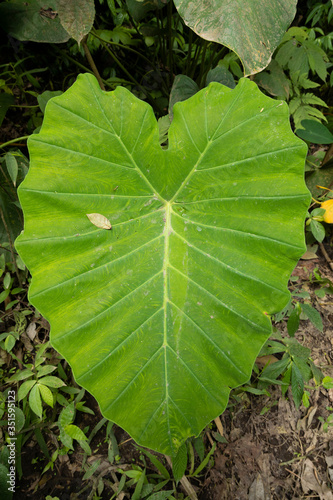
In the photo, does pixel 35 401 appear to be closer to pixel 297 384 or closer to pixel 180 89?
pixel 297 384

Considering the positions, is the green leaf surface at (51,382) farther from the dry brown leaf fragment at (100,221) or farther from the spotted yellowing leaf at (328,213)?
the spotted yellowing leaf at (328,213)

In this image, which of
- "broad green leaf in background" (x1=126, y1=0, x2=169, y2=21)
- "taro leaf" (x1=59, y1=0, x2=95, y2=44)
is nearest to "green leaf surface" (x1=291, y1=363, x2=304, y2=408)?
"taro leaf" (x1=59, y1=0, x2=95, y2=44)

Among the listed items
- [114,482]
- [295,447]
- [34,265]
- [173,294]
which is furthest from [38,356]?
[295,447]

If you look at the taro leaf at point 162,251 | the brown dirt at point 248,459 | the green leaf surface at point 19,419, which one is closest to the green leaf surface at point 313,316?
the brown dirt at point 248,459

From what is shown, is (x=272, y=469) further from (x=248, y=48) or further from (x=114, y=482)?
(x=248, y=48)

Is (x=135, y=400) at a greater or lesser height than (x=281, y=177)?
lesser
